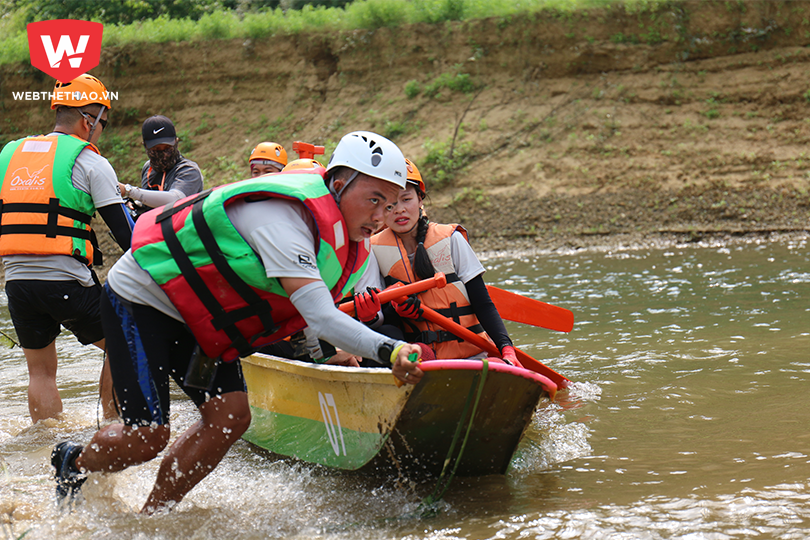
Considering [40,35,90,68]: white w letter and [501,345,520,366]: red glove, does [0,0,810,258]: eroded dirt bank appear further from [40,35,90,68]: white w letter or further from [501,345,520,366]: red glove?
[501,345,520,366]: red glove

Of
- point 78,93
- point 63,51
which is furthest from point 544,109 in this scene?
point 78,93

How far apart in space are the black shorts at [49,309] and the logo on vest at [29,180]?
46 centimetres

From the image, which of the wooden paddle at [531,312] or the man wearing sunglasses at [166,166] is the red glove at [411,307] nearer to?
the wooden paddle at [531,312]

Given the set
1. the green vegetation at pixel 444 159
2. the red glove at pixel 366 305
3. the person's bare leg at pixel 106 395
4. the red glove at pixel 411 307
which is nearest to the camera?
the red glove at pixel 366 305

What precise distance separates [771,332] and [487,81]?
10.6 meters

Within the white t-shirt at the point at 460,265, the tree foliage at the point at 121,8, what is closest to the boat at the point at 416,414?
the white t-shirt at the point at 460,265

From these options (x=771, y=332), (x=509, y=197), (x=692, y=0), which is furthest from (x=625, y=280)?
(x=692, y=0)

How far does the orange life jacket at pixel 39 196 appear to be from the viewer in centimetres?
352

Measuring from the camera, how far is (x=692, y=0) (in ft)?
45.1

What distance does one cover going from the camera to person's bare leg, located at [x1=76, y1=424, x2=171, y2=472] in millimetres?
2539

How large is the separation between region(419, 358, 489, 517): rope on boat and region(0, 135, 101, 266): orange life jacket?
2157 mm

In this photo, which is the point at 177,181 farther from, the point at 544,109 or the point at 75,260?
the point at 544,109

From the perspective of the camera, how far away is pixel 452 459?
293cm

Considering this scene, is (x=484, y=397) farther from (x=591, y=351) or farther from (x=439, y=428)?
(x=591, y=351)
